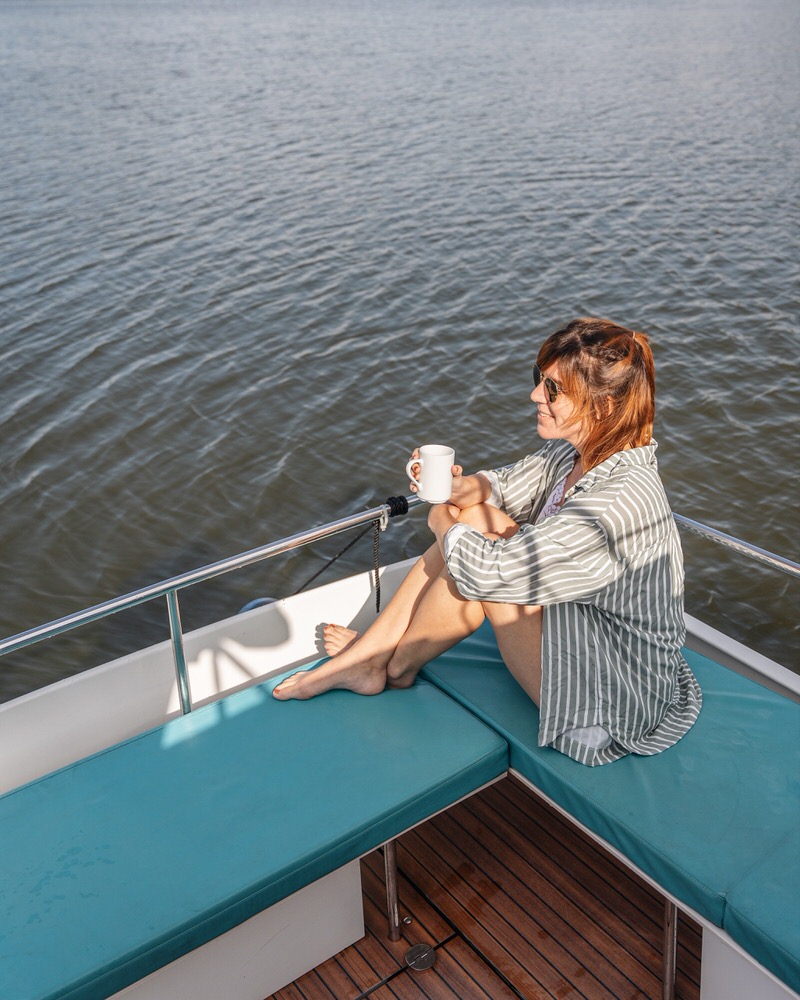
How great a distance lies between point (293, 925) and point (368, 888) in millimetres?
423

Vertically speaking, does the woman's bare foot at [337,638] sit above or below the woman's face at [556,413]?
below

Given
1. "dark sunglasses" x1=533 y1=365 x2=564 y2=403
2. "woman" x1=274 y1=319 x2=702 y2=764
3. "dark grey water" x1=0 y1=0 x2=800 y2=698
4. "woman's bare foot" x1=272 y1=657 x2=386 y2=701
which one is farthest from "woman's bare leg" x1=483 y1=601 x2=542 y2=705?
"dark grey water" x1=0 y1=0 x2=800 y2=698

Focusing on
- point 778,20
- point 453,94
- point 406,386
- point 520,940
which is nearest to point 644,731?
point 520,940

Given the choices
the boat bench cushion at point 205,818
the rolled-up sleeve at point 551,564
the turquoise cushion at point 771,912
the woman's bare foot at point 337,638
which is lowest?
the turquoise cushion at point 771,912

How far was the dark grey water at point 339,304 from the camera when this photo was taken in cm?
650

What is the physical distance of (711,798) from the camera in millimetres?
2439

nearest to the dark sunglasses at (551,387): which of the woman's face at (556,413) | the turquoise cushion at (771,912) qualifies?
the woman's face at (556,413)

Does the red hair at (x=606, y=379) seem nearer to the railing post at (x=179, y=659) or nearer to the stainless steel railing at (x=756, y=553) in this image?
the stainless steel railing at (x=756, y=553)

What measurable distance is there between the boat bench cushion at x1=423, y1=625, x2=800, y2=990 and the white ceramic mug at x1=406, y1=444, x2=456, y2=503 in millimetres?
642

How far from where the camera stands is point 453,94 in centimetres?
1798

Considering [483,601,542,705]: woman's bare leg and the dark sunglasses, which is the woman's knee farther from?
the dark sunglasses

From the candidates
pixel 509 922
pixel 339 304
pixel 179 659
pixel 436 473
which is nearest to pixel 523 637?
pixel 436 473

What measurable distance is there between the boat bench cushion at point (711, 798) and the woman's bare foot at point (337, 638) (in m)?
0.35

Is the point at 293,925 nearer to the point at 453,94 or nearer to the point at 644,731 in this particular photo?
the point at 644,731
